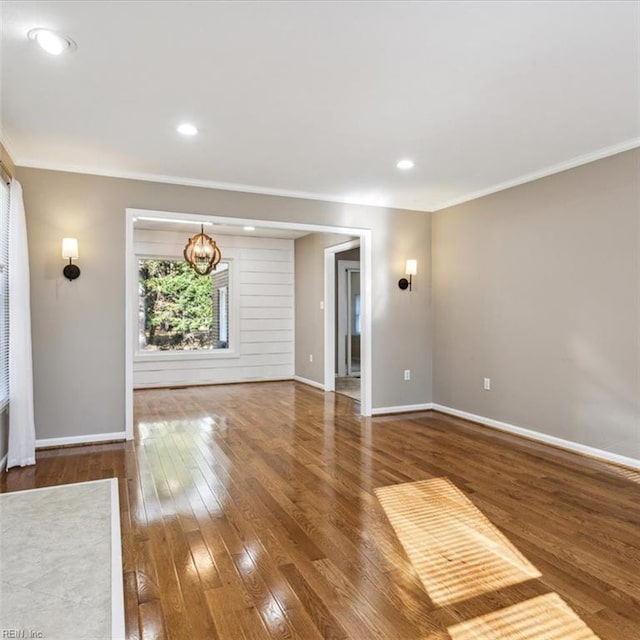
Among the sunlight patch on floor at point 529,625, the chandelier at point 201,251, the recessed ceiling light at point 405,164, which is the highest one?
the recessed ceiling light at point 405,164

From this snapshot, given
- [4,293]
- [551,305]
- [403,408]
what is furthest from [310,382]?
[4,293]

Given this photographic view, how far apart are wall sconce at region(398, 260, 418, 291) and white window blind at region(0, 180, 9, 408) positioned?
4054 mm

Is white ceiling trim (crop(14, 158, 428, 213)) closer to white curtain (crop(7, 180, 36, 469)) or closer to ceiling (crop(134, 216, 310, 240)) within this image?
white curtain (crop(7, 180, 36, 469))

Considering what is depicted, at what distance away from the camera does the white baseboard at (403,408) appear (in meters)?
5.69

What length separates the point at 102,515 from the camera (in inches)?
113

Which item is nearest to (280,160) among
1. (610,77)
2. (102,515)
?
(610,77)

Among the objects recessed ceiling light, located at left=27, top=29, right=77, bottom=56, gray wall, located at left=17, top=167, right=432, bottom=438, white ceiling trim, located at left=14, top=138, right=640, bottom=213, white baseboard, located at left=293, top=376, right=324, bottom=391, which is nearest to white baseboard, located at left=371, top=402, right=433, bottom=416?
white baseboard, located at left=293, top=376, right=324, bottom=391

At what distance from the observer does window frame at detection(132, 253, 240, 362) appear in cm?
767

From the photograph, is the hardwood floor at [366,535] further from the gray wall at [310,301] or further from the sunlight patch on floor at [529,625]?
the gray wall at [310,301]

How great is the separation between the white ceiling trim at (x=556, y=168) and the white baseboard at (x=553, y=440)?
8.04ft

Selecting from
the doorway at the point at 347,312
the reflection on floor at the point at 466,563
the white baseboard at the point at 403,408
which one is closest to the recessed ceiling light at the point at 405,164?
the reflection on floor at the point at 466,563

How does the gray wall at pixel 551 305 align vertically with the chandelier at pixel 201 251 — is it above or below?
below

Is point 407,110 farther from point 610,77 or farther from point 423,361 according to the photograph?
point 423,361

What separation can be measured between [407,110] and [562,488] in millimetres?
2824
